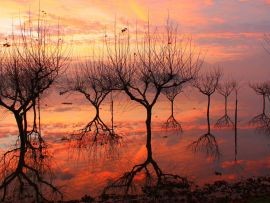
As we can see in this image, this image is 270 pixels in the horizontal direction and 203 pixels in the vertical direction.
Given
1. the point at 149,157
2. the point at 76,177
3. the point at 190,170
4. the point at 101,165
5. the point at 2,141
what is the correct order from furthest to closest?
the point at 2,141
the point at 149,157
the point at 101,165
the point at 190,170
the point at 76,177

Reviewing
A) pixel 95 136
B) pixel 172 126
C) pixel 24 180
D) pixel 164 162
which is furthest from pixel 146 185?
pixel 172 126

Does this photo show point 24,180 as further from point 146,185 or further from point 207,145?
point 207,145

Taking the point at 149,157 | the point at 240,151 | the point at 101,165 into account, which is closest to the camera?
the point at 101,165

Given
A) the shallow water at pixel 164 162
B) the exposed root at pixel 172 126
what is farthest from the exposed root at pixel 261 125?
the exposed root at pixel 172 126

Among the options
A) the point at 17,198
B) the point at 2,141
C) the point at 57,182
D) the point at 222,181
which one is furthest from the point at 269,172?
the point at 2,141

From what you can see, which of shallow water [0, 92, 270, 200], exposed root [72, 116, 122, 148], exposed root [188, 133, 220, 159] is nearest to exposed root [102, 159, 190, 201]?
shallow water [0, 92, 270, 200]

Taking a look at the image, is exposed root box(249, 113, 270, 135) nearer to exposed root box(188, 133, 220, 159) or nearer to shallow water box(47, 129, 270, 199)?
shallow water box(47, 129, 270, 199)

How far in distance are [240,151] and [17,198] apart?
15.7m

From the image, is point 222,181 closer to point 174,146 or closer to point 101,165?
point 101,165

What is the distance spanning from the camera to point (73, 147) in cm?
2908

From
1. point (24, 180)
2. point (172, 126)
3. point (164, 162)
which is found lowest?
point (24, 180)

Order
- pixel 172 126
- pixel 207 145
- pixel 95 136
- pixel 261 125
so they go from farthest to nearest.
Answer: pixel 261 125 → pixel 172 126 → pixel 95 136 → pixel 207 145

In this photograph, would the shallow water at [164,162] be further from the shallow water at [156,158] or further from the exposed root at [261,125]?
the exposed root at [261,125]

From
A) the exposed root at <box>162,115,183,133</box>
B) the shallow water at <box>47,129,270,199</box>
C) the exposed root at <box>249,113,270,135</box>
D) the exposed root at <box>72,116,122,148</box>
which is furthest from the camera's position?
the exposed root at <box>162,115,183,133</box>
